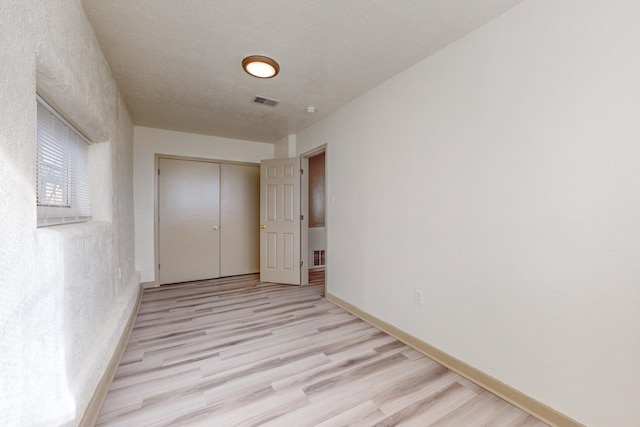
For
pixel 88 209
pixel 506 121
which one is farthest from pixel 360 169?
pixel 88 209

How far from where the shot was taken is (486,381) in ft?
5.70

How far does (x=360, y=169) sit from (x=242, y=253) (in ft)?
9.50

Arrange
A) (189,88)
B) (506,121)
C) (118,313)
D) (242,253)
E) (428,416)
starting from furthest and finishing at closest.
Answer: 1. (242,253)
2. (189,88)
3. (118,313)
4. (506,121)
5. (428,416)

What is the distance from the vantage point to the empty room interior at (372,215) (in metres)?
1.20

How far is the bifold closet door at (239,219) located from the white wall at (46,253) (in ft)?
8.47

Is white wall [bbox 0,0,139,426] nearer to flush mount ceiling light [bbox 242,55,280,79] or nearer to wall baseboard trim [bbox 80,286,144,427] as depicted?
wall baseboard trim [bbox 80,286,144,427]

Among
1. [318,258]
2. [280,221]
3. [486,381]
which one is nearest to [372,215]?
[486,381]

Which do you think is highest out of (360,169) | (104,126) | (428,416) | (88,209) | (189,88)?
(189,88)

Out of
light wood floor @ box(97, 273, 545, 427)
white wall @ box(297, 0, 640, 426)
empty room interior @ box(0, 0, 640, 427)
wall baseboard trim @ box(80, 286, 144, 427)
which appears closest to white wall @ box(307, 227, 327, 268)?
empty room interior @ box(0, 0, 640, 427)

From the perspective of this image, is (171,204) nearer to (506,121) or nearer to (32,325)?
(32,325)

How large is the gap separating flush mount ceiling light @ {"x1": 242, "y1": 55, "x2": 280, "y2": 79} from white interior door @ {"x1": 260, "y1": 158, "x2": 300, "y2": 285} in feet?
5.98

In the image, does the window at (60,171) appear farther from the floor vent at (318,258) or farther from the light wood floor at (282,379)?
the floor vent at (318,258)

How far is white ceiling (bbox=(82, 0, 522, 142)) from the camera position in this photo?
1.63 m

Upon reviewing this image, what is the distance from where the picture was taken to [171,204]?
4176 mm
